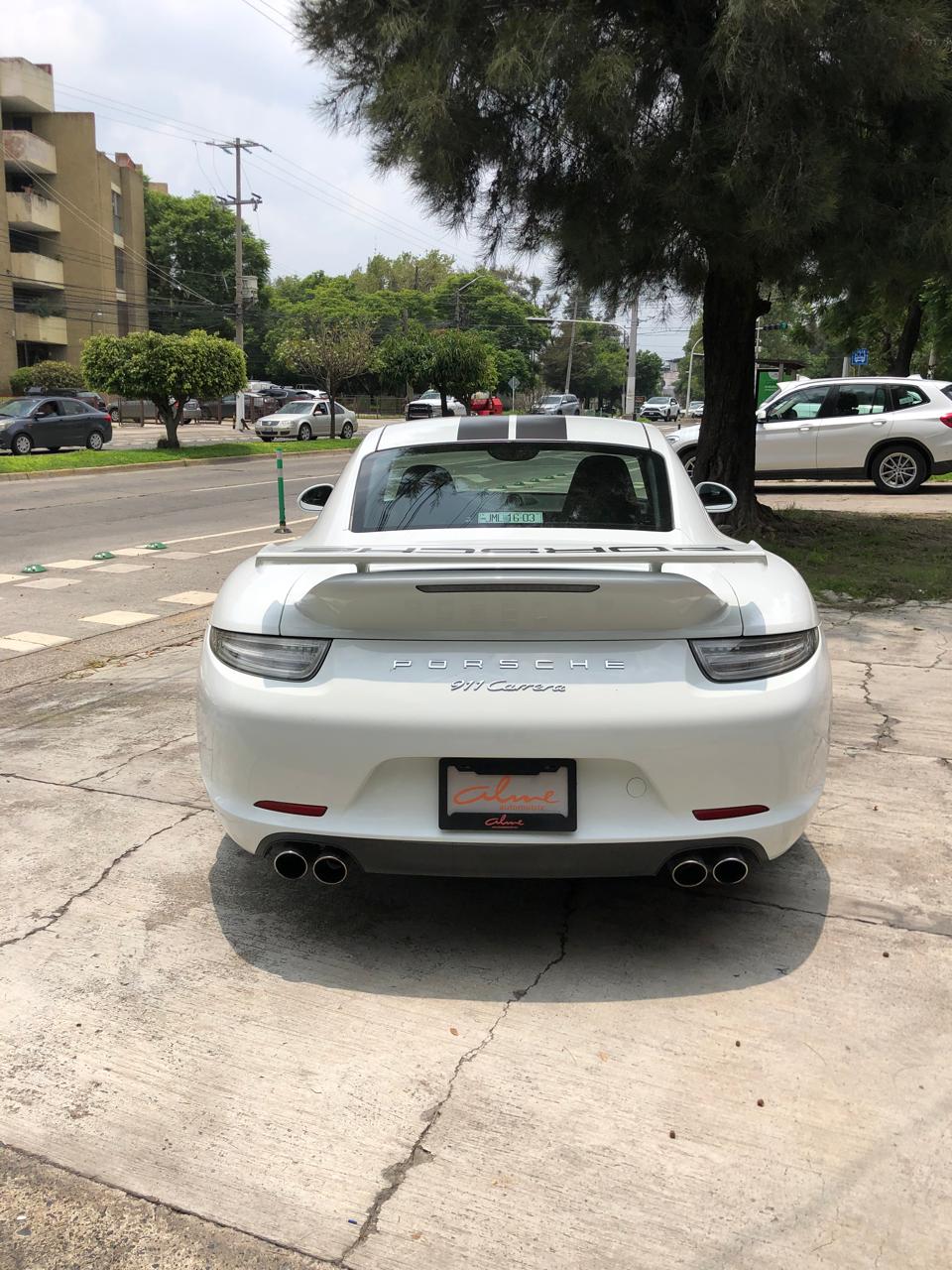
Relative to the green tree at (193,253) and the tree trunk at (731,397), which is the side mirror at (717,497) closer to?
the tree trunk at (731,397)

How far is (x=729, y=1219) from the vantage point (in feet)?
7.23

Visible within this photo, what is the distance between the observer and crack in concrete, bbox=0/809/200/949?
11.1ft

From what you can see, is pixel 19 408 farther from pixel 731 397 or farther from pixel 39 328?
pixel 39 328

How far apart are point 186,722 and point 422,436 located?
7.04 feet

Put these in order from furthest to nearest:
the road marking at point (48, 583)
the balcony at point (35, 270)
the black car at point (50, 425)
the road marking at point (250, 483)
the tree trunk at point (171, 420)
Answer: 1. the balcony at point (35, 270)
2. the tree trunk at point (171, 420)
3. the black car at point (50, 425)
4. the road marking at point (250, 483)
5. the road marking at point (48, 583)

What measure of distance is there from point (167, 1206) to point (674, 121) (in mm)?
9019

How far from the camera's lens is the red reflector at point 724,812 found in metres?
2.97

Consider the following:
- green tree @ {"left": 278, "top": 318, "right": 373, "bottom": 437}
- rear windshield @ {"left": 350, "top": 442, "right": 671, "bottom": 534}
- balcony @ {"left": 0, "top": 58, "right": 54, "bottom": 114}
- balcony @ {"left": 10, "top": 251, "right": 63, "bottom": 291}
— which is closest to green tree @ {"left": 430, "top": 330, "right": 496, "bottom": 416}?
green tree @ {"left": 278, "top": 318, "right": 373, "bottom": 437}

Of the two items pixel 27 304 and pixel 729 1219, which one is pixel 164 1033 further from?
pixel 27 304

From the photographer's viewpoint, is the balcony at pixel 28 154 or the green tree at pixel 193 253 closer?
the balcony at pixel 28 154

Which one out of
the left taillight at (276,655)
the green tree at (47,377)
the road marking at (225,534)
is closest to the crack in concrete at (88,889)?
the left taillight at (276,655)

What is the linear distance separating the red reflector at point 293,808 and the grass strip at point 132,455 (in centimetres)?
2169

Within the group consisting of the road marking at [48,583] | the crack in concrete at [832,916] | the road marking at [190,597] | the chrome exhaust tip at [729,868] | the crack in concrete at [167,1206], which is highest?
the chrome exhaust tip at [729,868]

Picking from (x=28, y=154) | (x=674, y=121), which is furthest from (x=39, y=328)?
(x=674, y=121)
